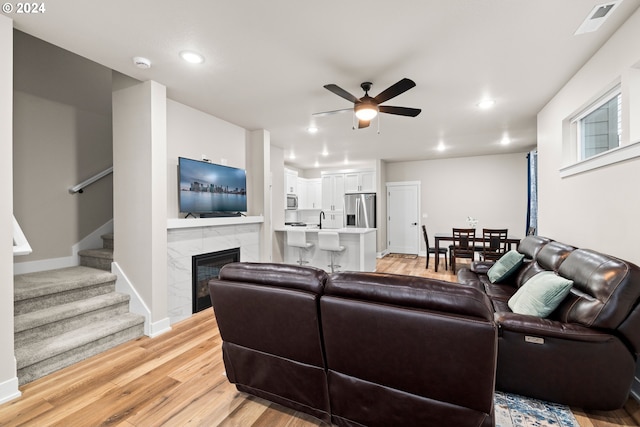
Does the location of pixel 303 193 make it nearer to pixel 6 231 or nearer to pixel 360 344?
pixel 6 231

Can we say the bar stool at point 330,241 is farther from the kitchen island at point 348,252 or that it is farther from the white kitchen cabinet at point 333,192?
the white kitchen cabinet at point 333,192

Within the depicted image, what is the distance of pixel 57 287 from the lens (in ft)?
8.77

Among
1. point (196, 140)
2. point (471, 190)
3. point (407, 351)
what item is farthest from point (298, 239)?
point (471, 190)

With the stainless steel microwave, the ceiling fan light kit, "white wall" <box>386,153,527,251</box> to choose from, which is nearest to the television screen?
the ceiling fan light kit

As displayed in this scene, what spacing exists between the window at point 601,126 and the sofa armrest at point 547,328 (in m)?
1.69

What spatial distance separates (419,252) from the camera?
7.94 metres

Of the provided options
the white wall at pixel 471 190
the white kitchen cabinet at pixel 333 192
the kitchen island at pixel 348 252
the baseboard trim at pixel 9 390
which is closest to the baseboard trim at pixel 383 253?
the white wall at pixel 471 190

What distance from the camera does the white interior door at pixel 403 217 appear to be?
26.1ft

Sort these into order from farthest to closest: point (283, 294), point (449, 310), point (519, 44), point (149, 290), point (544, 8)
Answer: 1. point (149, 290)
2. point (519, 44)
3. point (544, 8)
4. point (283, 294)
5. point (449, 310)

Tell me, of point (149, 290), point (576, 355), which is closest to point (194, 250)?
point (149, 290)

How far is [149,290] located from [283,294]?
213 cm

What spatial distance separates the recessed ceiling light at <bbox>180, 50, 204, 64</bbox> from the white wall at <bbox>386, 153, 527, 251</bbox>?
21.2 ft

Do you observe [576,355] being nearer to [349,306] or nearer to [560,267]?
[560,267]

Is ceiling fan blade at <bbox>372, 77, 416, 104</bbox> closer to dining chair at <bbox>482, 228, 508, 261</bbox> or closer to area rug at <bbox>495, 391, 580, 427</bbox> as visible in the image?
area rug at <bbox>495, 391, 580, 427</bbox>
